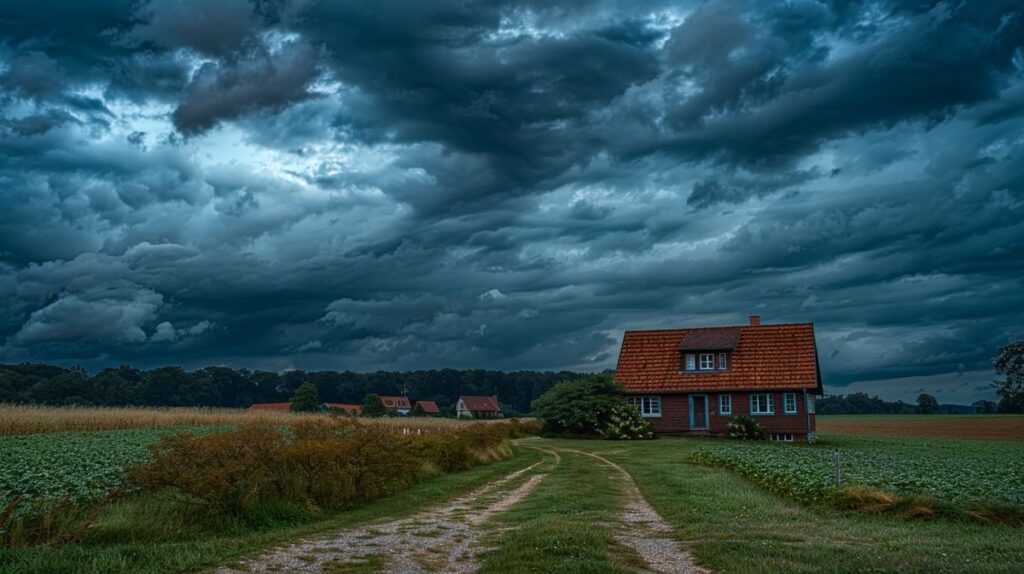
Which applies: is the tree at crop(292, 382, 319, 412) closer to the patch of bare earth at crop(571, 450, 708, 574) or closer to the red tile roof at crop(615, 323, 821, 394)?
the red tile roof at crop(615, 323, 821, 394)

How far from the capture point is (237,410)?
48438mm

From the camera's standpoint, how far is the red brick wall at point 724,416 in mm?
47312

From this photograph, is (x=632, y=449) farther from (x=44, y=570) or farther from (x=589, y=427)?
(x=44, y=570)

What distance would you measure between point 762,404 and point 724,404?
7.54 feet

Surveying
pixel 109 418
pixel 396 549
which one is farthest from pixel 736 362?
pixel 396 549

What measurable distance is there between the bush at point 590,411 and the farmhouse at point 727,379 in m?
2.16

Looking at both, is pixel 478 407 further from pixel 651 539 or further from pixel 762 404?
pixel 651 539

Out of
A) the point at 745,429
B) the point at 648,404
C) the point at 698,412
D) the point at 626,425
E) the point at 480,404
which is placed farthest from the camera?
the point at 480,404

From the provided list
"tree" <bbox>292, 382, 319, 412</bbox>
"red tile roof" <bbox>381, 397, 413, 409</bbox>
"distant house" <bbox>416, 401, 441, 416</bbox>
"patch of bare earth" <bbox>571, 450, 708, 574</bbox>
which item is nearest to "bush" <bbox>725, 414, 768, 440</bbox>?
"patch of bare earth" <bbox>571, 450, 708, 574</bbox>

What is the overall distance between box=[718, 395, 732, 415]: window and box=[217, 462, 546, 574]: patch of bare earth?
1368 inches

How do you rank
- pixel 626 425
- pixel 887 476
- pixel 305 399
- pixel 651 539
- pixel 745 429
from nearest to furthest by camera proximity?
1. pixel 651 539
2. pixel 887 476
3. pixel 745 429
4. pixel 626 425
5. pixel 305 399

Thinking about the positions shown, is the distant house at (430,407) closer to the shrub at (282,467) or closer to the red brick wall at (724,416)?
the red brick wall at (724,416)

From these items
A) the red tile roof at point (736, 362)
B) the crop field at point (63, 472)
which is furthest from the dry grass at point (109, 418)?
the red tile roof at point (736, 362)

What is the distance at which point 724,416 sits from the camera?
4850 cm
